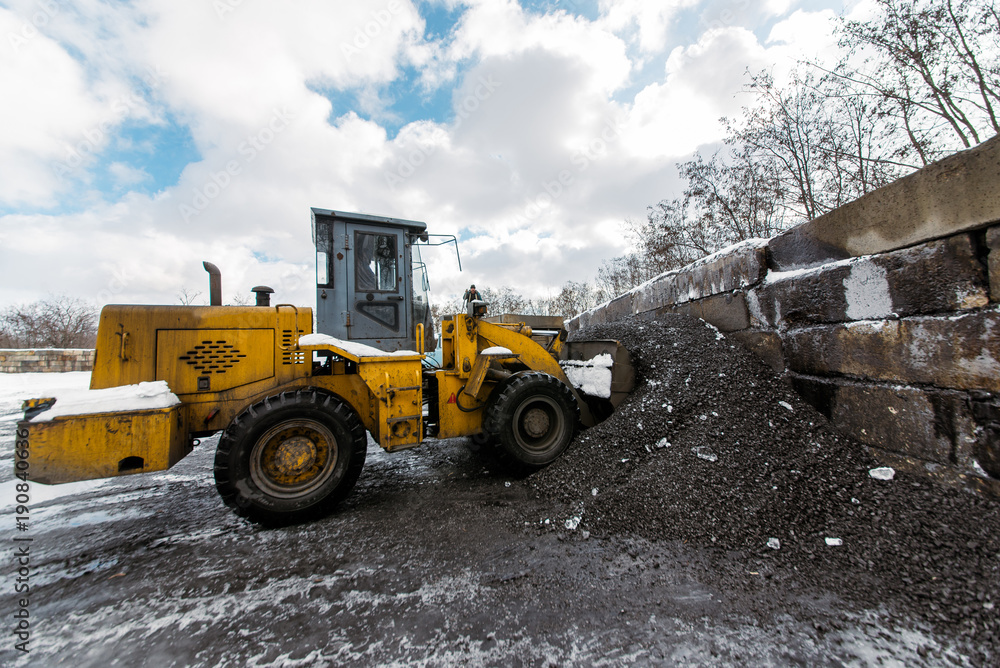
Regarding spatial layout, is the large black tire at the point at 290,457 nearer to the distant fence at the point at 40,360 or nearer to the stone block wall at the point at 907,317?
the stone block wall at the point at 907,317

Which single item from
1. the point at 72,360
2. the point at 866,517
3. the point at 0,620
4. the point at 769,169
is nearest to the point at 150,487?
the point at 0,620

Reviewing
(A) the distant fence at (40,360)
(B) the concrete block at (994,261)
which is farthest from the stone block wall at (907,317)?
(A) the distant fence at (40,360)

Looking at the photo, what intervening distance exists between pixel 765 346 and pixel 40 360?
22.4m

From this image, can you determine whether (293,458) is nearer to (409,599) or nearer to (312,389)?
(312,389)

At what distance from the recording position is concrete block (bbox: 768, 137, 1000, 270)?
218 centimetres

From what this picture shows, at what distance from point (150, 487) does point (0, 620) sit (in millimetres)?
2212

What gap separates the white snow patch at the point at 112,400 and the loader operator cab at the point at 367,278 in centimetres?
149

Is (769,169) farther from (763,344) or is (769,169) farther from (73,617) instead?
(73,617)

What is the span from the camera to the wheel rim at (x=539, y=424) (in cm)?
378

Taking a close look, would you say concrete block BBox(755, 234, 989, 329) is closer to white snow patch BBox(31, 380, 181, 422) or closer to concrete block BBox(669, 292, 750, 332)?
concrete block BBox(669, 292, 750, 332)

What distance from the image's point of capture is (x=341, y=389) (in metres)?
3.38

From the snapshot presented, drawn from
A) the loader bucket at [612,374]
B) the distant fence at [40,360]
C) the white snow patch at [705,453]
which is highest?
the distant fence at [40,360]

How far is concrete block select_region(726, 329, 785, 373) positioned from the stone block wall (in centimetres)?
1
